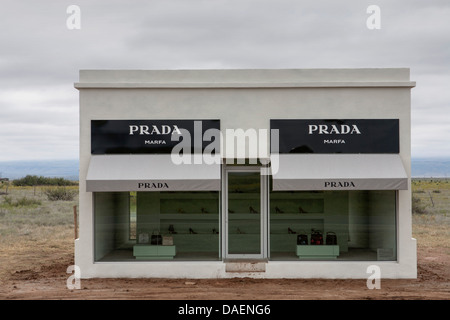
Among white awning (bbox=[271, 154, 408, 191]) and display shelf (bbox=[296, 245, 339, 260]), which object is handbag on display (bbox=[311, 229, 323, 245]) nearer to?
display shelf (bbox=[296, 245, 339, 260])

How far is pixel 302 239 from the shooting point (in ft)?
44.7

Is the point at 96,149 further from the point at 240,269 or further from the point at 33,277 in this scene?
the point at 240,269

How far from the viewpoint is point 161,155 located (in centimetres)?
1338

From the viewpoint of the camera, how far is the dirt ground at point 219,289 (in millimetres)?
11398

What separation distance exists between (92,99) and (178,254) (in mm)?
4677

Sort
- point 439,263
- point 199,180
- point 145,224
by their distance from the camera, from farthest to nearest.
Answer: point 439,263
point 145,224
point 199,180

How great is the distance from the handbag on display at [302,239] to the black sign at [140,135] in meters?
3.52

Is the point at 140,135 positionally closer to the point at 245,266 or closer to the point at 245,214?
the point at 245,214

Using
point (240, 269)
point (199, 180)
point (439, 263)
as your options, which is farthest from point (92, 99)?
point (439, 263)

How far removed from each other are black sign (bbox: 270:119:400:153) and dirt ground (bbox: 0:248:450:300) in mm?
3414

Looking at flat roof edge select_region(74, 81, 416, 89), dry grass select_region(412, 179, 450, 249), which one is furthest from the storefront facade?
dry grass select_region(412, 179, 450, 249)

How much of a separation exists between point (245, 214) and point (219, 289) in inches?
92.5
